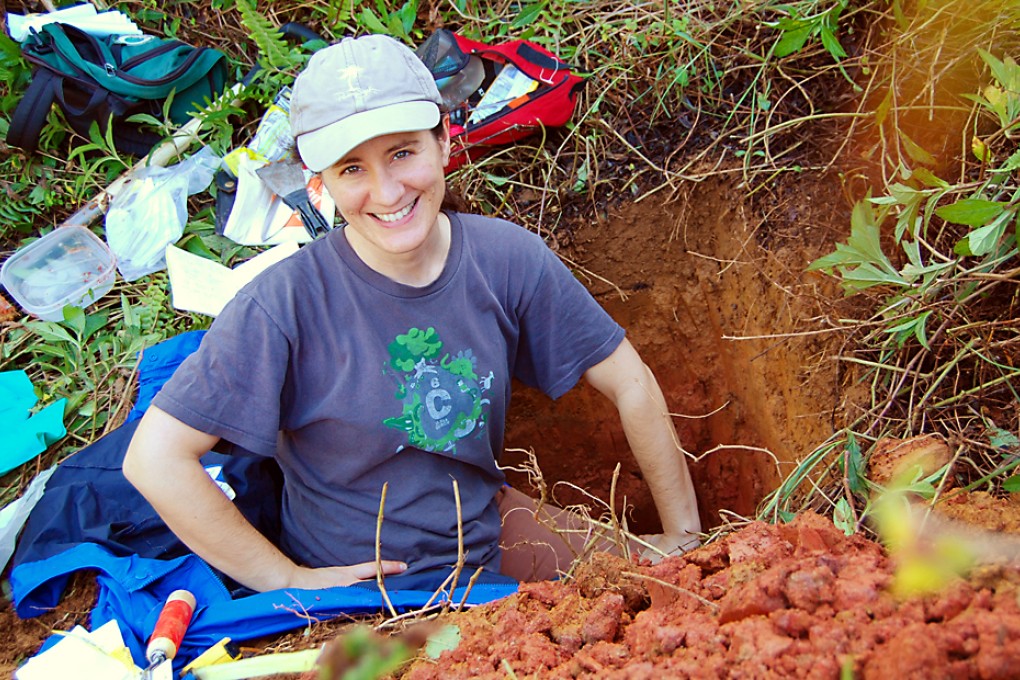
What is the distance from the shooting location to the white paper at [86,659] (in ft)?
5.32

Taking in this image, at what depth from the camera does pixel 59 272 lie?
289 centimetres

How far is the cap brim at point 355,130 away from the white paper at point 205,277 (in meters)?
1.15

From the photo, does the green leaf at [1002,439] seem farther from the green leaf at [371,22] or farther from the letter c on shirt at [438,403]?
the green leaf at [371,22]

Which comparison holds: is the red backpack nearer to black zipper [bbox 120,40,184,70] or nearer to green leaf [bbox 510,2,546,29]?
green leaf [bbox 510,2,546,29]

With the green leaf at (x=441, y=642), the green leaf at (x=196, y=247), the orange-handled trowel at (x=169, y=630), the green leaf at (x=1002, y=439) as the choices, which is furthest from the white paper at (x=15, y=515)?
the green leaf at (x=1002, y=439)

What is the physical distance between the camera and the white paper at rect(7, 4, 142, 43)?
118 inches

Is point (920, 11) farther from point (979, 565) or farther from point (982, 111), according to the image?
point (979, 565)

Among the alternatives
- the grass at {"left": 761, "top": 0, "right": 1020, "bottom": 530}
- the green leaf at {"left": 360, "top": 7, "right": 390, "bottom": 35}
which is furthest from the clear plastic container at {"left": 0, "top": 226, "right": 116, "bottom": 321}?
the grass at {"left": 761, "top": 0, "right": 1020, "bottom": 530}

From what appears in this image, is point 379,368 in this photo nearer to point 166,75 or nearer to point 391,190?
point 391,190

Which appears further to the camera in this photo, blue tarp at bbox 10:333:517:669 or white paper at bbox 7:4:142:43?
white paper at bbox 7:4:142:43

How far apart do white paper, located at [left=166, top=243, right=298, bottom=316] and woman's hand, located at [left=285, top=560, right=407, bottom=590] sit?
1.18m

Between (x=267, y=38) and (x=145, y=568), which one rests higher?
(x=267, y=38)

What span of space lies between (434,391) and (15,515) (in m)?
1.31

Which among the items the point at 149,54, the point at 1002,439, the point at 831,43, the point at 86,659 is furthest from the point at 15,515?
the point at 831,43
